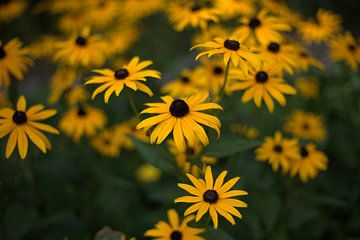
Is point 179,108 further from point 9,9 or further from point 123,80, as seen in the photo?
point 9,9

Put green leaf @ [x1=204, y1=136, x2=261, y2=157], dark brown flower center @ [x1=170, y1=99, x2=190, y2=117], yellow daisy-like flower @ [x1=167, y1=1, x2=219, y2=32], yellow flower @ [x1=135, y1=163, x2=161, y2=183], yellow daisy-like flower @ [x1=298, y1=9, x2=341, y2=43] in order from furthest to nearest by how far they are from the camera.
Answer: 1. yellow flower @ [x1=135, y1=163, x2=161, y2=183]
2. yellow daisy-like flower @ [x1=298, y1=9, x2=341, y2=43]
3. yellow daisy-like flower @ [x1=167, y1=1, x2=219, y2=32]
4. green leaf @ [x1=204, y1=136, x2=261, y2=157]
5. dark brown flower center @ [x1=170, y1=99, x2=190, y2=117]

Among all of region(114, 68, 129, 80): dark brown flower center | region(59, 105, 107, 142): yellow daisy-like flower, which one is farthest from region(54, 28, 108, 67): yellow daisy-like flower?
region(114, 68, 129, 80): dark brown flower center

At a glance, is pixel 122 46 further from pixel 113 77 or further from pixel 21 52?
pixel 113 77

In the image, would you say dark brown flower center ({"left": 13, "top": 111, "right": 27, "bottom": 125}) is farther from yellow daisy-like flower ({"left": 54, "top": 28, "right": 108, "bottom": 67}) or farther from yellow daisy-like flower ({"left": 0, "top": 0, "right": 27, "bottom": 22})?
yellow daisy-like flower ({"left": 0, "top": 0, "right": 27, "bottom": 22})

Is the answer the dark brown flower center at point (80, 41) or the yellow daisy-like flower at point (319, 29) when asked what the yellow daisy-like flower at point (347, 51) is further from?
the dark brown flower center at point (80, 41)

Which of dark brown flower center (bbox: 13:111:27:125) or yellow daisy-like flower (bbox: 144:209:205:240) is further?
dark brown flower center (bbox: 13:111:27:125)

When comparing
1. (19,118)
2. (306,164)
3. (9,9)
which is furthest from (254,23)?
(9,9)

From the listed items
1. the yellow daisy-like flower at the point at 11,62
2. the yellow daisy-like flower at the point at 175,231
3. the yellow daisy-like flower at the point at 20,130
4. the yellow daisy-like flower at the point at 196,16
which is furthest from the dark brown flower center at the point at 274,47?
the yellow daisy-like flower at the point at 11,62
